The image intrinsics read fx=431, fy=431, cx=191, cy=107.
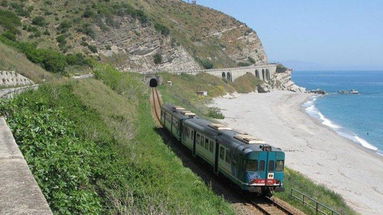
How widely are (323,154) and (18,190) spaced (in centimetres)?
4345

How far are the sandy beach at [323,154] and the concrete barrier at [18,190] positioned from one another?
24.4m

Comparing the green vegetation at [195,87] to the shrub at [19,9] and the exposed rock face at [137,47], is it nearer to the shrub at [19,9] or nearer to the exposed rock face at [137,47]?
the exposed rock face at [137,47]

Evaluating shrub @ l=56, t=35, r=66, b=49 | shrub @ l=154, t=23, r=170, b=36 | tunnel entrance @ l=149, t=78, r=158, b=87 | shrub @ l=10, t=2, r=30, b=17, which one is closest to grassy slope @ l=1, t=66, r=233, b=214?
shrub @ l=56, t=35, r=66, b=49

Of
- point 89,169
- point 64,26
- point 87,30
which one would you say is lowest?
point 89,169

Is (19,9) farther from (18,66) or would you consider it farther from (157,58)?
(18,66)

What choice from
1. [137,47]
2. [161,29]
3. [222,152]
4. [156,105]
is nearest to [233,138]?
[222,152]

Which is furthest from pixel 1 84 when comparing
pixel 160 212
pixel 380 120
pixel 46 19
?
pixel 380 120

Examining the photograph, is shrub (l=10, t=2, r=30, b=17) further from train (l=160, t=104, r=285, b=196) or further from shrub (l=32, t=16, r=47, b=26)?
train (l=160, t=104, r=285, b=196)

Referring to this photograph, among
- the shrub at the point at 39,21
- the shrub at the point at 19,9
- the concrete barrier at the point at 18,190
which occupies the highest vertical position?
the shrub at the point at 19,9

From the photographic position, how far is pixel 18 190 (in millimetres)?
4887

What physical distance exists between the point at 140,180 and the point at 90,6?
88.2m

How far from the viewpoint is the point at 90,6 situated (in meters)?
97.2

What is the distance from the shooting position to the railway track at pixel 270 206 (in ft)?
60.2

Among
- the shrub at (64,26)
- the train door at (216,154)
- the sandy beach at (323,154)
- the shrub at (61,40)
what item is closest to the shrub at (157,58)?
the shrub at (64,26)
